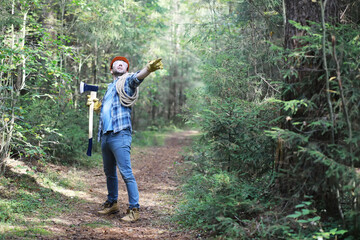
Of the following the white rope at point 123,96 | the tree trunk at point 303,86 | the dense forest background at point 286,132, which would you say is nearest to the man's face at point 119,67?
the white rope at point 123,96

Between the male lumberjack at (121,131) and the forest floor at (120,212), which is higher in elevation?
the male lumberjack at (121,131)

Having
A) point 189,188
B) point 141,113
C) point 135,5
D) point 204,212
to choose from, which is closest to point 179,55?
point 141,113

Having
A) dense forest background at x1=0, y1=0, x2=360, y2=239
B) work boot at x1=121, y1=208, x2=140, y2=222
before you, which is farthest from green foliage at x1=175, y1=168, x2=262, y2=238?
work boot at x1=121, y1=208, x2=140, y2=222

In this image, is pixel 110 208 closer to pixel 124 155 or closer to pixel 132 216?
pixel 132 216

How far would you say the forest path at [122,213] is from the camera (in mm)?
4066

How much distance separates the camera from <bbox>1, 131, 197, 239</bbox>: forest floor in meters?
4.07

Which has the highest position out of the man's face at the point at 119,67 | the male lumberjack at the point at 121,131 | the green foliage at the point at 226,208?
the man's face at the point at 119,67

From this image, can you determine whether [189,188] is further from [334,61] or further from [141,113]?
[141,113]

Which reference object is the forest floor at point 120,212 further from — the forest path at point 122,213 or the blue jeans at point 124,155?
the blue jeans at point 124,155

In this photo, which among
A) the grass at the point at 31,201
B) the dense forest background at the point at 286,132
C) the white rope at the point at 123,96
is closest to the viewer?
the dense forest background at the point at 286,132

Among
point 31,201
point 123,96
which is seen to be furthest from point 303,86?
point 31,201

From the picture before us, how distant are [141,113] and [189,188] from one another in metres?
17.7

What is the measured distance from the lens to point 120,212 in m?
5.44

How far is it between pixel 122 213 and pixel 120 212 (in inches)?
3.2
